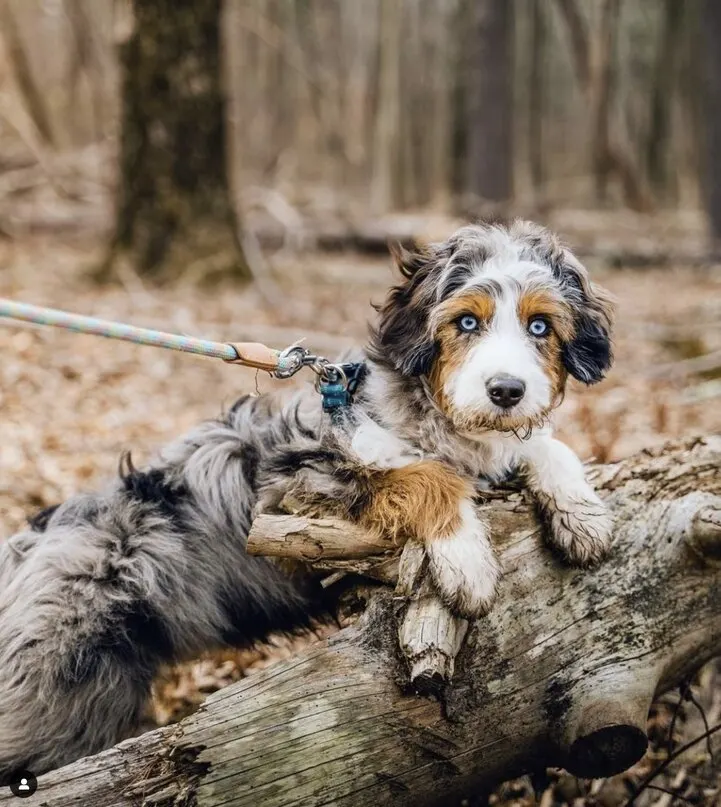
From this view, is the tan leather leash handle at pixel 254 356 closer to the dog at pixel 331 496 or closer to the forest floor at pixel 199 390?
the dog at pixel 331 496

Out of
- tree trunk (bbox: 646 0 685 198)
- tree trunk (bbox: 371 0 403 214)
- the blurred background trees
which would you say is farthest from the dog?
tree trunk (bbox: 646 0 685 198)

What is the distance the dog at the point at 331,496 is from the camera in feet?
9.54

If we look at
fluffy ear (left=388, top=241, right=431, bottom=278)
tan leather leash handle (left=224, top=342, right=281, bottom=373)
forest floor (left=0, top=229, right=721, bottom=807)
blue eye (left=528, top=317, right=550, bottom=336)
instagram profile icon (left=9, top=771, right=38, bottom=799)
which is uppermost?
fluffy ear (left=388, top=241, right=431, bottom=278)

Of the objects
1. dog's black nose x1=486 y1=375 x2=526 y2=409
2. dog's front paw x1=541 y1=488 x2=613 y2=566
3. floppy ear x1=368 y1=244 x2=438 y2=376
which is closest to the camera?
dog's black nose x1=486 y1=375 x2=526 y2=409

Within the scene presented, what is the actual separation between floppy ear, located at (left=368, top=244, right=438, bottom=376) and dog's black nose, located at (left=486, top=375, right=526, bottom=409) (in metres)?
0.40

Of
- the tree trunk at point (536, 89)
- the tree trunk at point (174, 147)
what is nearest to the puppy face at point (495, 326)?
the tree trunk at point (174, 147)

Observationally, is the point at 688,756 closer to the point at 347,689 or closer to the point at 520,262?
the point at 347,689

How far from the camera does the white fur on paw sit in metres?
2.78

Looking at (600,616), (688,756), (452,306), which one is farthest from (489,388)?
(688,756)

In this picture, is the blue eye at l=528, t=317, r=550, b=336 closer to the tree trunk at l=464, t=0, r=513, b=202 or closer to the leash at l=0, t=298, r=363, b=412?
the leash at l=0, t=298, r=363, b=412

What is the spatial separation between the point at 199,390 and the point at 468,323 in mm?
4434

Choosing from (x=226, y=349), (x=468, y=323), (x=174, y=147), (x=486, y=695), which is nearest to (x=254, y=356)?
(x=226, y=349)

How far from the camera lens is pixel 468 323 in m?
3.14

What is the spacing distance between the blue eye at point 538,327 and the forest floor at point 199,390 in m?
0.93
